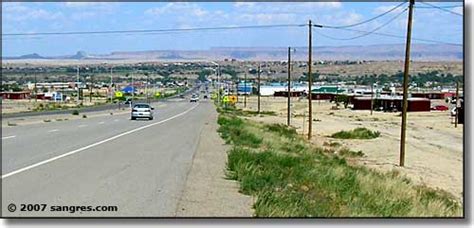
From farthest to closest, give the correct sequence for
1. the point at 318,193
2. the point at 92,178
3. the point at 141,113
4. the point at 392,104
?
the point at 392,104
the point at 141,113
the point at 92,178
the point at 318,193

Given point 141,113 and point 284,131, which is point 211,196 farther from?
point 141,113

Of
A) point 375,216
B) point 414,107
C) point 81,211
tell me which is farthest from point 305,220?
point 414,107

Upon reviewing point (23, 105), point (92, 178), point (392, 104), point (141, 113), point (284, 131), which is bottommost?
point (23, 105)

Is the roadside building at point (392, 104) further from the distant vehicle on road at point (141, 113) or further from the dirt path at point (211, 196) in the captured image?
the dirt path at point (211, 196)

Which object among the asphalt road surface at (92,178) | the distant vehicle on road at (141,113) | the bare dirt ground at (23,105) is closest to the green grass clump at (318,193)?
the asphalt road surface at (92,178)

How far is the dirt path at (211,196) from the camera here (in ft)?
38.1

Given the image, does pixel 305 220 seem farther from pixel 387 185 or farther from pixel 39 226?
pixel 387 185

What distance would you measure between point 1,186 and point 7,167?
4083 mm

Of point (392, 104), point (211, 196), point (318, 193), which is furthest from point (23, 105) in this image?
point (211, 196)

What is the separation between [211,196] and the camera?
1364cm

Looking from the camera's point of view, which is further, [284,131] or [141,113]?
[141,113]

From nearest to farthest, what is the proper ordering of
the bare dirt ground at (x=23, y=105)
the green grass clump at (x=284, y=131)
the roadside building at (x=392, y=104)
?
the green grass clump at (x=284, y=131)
the bare dirt ground at (x=23, y=105)
the roadside building at (x=392, y=104)

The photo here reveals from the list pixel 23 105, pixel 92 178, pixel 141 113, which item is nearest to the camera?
pixel 92 178

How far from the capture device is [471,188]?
12.3 metres
